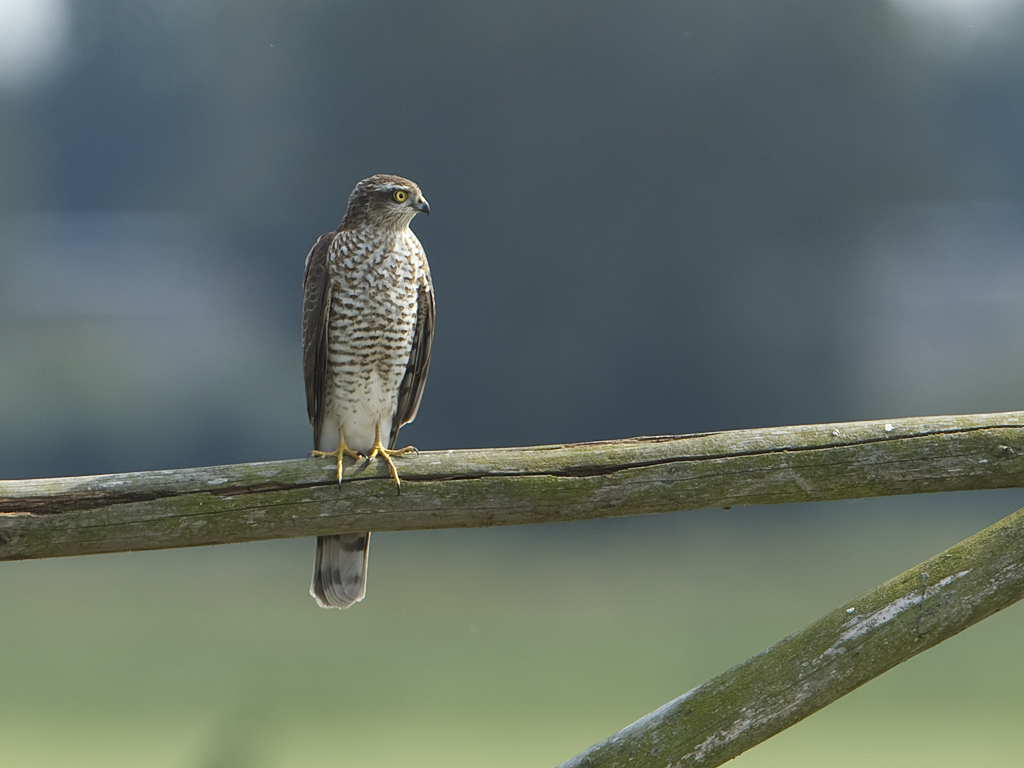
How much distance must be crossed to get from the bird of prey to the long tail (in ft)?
1.16

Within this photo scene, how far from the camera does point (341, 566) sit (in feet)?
6.24

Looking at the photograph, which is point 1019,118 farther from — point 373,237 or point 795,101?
point 373,237

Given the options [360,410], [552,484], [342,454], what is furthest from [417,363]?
[552,484]

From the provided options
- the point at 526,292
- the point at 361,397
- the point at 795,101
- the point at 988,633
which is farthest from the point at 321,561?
the point at 795,101

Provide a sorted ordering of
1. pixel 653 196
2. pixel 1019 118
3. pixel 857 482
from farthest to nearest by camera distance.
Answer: pixel 1019 118 → pixel 653 196 → pixel 857 482

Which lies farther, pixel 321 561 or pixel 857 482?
pixel 321 561

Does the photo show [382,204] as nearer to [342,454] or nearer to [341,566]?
[342,454]

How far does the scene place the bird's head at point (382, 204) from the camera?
234cm

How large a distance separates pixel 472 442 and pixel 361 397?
8.64 meters

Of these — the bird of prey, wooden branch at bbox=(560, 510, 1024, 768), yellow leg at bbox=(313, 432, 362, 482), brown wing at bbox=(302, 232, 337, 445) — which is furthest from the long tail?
wooden branch at bbox=(560, 510, 1024, 768)

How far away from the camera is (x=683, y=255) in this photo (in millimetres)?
11617

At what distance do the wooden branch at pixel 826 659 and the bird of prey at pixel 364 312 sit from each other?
1.12 meters

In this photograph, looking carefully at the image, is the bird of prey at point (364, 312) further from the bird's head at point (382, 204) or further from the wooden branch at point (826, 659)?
the wooden branch at point (826, 659)

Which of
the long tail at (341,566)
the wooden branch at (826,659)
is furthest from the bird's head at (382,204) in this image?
the wooden branch at (826,659)
